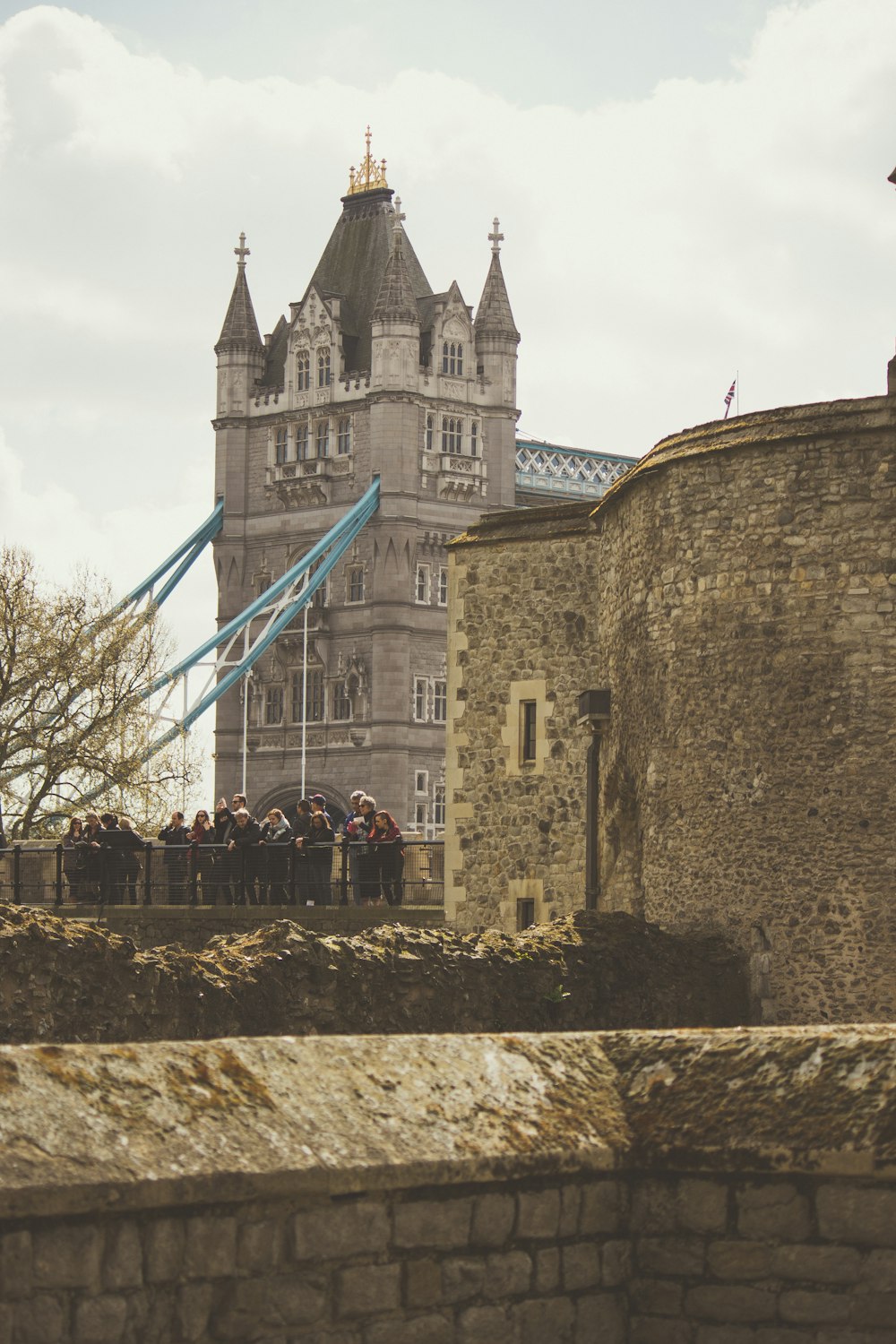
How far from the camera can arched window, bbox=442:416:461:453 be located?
10244 centimetres

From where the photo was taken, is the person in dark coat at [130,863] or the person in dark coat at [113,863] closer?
the person in dark coat at [113,863]

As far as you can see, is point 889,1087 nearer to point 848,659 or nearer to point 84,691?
point 848,659

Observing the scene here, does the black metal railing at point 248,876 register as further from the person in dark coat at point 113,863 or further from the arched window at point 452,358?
the arched window at point 452,358

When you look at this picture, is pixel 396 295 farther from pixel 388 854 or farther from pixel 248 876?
pixel 388 854

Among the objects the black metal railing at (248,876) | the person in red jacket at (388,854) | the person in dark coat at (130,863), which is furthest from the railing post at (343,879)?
the person in dark coat at (130,863)

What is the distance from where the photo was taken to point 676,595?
16891 mm

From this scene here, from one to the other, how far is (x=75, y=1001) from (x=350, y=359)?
95339 millimetres

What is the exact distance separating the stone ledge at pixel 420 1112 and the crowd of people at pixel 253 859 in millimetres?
15271

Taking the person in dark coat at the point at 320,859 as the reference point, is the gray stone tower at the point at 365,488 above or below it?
above

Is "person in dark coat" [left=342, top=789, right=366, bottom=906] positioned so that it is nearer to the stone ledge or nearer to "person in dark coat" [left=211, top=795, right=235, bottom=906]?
"person in dark coat" [left=211, top=795, right=235, bottom=906]

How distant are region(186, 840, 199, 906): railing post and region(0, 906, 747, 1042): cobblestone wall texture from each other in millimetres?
→ 9367

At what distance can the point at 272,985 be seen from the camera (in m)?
12.1

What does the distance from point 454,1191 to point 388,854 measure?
17.0 meters

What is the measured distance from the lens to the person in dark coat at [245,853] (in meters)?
23.2
